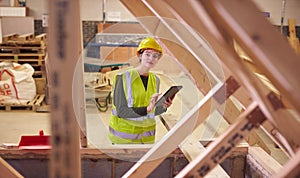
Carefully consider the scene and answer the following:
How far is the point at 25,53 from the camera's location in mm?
8672

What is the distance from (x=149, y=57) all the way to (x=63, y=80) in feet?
7.59

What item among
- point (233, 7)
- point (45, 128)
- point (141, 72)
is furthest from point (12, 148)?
point (45, 128)

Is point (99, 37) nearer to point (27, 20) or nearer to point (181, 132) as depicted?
point (27, 20)

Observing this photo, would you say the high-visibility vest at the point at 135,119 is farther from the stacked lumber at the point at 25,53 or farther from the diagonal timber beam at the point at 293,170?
the stacked lumber at the point at 25,53

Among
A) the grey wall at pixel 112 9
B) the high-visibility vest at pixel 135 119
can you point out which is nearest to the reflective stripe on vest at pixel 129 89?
the high-visibility vest at pixel 135 119

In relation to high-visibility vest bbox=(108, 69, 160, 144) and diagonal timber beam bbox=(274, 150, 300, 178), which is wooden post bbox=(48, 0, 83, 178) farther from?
high-visibility vest bbox=(108, 69, 160, 144)

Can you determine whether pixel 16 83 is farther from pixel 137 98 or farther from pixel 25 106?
pixel 137 98

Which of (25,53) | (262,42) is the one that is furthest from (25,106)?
(262,42)

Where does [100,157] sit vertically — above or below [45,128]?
above

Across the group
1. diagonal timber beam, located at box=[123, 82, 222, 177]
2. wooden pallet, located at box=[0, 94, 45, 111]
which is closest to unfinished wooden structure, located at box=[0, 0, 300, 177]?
diagonal timber beam, located at box=[123, 82, 222, 177]

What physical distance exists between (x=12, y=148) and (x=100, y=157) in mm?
754

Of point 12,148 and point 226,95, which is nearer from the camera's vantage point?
point 226,95

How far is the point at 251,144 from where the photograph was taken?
384 centimetres

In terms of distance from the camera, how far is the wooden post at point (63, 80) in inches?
42.9
